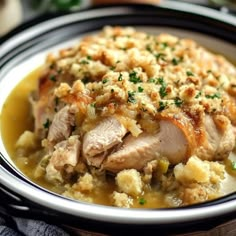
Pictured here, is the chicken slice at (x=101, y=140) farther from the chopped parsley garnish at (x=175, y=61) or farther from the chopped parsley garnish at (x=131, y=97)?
the chopped parsley garnish at (x=175, y=61)

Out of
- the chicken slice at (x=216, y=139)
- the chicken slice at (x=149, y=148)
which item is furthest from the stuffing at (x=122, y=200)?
the chicken slice at (x=216, y=139)

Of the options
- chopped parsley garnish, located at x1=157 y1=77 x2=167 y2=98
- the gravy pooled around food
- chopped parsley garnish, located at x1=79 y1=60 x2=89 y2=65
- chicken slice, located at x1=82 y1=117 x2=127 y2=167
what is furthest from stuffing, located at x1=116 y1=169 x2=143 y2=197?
chopped parsley garnish, located at x1=79 y1=60 x2=89 y2=65

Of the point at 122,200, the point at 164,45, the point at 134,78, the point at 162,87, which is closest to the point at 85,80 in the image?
the point at 134,78

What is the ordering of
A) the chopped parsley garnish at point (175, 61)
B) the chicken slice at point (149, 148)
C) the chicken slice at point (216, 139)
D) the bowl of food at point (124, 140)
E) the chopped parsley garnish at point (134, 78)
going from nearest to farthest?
the bowl of food at point (124, 140) < the chicken slice at point (149, 148) < the chicken slice at point (216, 139) < the chopped parsley garnish at point (134, 78) < the chopped parsley garnish at point (175, 61)

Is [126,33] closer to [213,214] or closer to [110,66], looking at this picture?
[110,66]

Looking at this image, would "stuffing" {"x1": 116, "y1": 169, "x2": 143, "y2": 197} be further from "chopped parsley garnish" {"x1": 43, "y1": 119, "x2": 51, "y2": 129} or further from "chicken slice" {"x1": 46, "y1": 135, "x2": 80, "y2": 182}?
"chopped parsley garnish" {"x1": 43, "y1": 119, "x2": 51, "y2": 129}

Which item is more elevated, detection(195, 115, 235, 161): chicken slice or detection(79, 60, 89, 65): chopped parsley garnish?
detection(79, 60, 89, 65): chopped parsley garnish

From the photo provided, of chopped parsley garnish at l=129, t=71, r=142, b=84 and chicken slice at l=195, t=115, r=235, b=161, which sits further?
chopped parsley garnish at l=129, t=71, r=142, b=84
